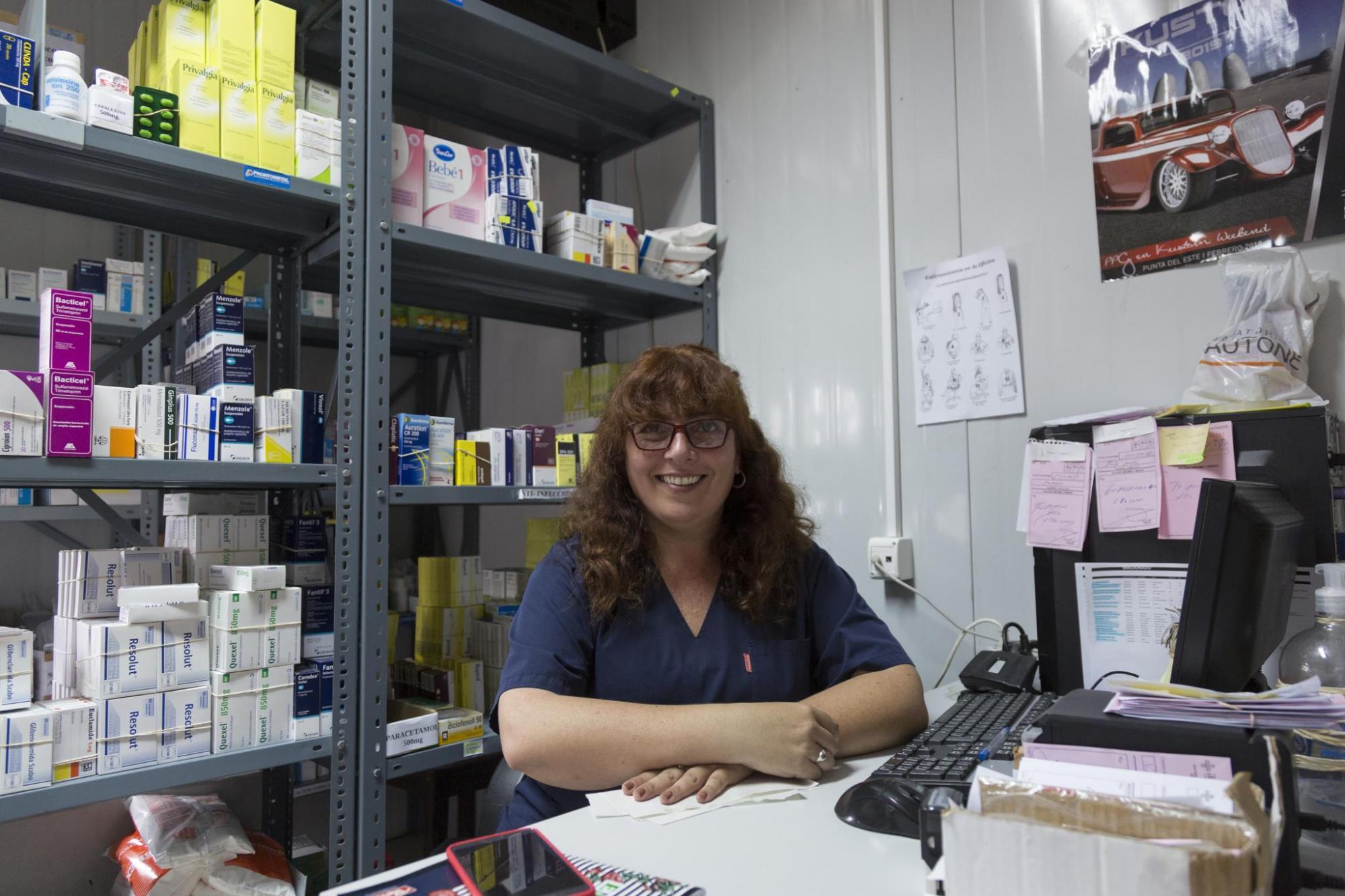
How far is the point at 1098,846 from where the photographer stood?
48 centimetres

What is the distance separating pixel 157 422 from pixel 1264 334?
1820 mm

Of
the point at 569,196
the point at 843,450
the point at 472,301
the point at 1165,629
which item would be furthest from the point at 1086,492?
the point at 569,196

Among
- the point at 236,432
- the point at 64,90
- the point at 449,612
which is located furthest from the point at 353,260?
the point at 449,612

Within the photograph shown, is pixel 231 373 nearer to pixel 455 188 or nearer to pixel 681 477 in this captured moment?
pixel 455 188

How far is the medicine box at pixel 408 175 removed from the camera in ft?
5.57

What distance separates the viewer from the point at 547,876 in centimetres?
69

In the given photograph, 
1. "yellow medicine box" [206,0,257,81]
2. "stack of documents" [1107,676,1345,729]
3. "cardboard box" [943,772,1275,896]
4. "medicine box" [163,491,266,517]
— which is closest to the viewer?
"cardboard box" [943,772,1275,896]

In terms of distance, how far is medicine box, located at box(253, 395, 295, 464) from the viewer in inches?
59.8

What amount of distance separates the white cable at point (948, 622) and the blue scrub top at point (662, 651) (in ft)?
1.59

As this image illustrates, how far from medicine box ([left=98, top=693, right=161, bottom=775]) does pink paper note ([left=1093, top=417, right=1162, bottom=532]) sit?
160 centimetres

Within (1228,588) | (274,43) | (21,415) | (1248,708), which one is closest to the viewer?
(1248,708)

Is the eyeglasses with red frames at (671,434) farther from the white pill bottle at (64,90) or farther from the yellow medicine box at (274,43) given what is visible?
the white pill bottle at (64,90)

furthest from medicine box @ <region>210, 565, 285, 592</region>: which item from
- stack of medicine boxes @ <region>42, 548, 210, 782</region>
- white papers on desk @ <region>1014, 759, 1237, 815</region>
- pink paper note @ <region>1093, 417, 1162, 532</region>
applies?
pink paper note @ <region>1093, 417, 1162, 532</region>

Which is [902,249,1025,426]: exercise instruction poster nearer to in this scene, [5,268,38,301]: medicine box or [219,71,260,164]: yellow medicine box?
[219,71,260,164]: yellow medicine box
